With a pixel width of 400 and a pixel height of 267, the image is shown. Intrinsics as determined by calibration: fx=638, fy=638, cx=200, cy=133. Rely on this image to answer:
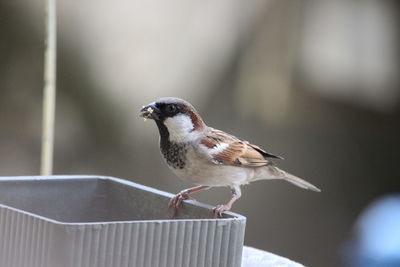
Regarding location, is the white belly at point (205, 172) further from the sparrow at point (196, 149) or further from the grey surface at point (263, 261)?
the grey surface at point (263, 261)

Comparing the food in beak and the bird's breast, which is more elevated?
the food in beak

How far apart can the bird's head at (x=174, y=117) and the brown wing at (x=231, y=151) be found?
0.06 meters

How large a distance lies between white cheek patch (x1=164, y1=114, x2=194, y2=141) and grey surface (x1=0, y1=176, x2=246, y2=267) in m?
0.23

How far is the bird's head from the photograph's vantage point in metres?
1.53

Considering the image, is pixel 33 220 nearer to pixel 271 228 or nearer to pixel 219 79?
pixel 219 79

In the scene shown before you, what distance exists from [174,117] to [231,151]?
9.3 inches

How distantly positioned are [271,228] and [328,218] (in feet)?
1.14

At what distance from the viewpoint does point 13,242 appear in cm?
108

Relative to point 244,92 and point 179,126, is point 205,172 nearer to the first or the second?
point 179,126

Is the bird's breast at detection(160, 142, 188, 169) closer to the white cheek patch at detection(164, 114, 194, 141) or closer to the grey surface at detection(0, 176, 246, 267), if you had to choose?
the white cheek patch at detection(164, 114, 194, 141)

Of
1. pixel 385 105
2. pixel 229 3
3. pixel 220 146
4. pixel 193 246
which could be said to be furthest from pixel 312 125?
pixel 193 246

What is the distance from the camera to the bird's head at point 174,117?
1.53 metres

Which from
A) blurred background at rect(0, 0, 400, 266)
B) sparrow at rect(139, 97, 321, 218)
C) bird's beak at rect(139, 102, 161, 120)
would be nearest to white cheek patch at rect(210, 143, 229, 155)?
sparrow at rect(139, 97, 321, 218)

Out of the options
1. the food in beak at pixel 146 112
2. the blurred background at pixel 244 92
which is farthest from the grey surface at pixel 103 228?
the blurred background at pixel 244 92
